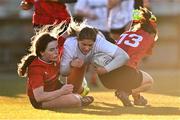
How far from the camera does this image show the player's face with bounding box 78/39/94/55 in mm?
7512

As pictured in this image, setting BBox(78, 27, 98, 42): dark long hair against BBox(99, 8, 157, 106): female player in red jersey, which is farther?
BBox(99, 8, 157, 106): female player in red jersey

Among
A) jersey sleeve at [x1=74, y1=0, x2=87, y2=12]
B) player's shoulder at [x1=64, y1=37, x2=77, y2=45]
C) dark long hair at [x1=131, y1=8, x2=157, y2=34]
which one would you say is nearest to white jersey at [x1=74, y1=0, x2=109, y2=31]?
jersey sleeve at [x1=74, y1=0, x2=87, y2=12]

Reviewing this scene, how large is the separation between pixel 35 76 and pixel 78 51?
1.67ft

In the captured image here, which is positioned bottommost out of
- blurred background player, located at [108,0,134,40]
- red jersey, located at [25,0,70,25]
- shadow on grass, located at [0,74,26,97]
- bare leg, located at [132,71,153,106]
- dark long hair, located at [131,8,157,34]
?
shadow on grass, located at [0,74,26,97]

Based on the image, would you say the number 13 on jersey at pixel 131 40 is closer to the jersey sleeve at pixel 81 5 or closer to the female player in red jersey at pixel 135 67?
the female player in red jersey at pixel 135 67

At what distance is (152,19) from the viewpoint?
8188mm

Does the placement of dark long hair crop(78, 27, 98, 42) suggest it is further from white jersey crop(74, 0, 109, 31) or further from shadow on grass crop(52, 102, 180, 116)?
white jersey crop(74, 0, 109, 31)

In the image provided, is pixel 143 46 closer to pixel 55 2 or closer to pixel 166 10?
pixel 55 2

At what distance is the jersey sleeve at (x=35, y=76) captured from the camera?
7480 mm

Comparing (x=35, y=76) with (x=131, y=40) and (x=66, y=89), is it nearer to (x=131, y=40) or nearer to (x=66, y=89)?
(x=66, y=89)

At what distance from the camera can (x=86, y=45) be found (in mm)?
7535

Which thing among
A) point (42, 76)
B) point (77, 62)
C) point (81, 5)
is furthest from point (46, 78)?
point (81, 5)

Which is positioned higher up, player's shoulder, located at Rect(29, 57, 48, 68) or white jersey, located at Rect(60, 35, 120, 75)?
white jersey, located at Rect(60, 35, 120, 75)

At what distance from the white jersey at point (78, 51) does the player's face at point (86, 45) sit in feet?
0.17
